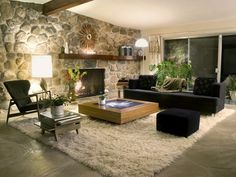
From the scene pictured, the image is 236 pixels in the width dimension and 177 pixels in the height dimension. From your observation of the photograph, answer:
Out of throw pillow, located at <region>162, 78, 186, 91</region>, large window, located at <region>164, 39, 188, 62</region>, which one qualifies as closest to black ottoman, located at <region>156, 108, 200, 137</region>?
throw pillow, located at <region>162, 78, 186, 91</region>

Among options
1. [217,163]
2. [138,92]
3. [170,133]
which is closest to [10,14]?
[138,92]

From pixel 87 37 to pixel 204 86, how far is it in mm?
3459

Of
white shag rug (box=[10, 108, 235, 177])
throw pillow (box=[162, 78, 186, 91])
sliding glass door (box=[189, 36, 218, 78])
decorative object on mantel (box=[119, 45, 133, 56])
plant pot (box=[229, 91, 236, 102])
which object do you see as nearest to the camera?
white shag rug (box=[10, 108, 235, 177])

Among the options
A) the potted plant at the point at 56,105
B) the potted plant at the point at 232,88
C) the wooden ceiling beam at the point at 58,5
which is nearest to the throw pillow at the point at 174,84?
the potted plant at the point at 232,88

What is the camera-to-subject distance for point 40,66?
465 centimetres

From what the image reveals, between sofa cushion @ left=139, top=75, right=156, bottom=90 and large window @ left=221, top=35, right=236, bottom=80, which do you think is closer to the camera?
sofa cushion @ left=139, top=75, right=156, bottom=90

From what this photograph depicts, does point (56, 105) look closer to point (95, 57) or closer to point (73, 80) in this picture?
point (73, 80)

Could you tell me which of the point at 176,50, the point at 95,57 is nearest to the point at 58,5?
the point at 95,57

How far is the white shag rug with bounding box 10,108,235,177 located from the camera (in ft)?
7.35

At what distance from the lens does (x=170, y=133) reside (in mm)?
3207

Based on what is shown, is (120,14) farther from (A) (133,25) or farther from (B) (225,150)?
(B) (225,150)

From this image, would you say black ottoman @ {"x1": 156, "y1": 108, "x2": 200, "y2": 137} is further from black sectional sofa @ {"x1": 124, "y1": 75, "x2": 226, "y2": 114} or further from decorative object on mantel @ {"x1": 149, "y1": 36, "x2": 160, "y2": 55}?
decorative object on mantel @ {"x1": 149, "y1": 36, "x2": 160, "y2": 55}

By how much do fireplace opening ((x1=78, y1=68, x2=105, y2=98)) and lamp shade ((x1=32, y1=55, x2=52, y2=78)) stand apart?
4.67 ft

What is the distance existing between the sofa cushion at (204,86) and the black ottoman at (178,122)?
4.46 ft
